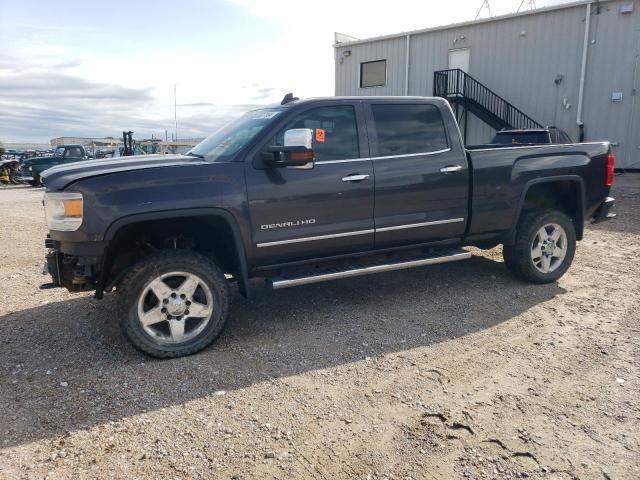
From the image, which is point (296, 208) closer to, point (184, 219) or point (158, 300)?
point (184, 219)

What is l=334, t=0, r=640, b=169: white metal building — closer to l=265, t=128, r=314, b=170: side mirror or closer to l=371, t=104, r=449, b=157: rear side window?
l=371, t=104, r=449, b=157: rear side window

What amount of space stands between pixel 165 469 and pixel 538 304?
154 inches

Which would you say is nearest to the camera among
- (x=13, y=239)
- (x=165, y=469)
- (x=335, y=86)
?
(x=165, y=469)

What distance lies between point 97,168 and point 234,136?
3.94 ft

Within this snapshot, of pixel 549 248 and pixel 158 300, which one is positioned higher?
pixel 549 248

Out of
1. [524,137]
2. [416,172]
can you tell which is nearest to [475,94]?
[524,137]

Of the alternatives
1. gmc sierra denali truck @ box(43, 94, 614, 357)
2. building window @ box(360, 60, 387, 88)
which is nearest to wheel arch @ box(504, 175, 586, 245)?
gmc sierra denali truck @ box(43, 94, 614, 357)

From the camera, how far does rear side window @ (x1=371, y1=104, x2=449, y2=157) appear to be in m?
4.65

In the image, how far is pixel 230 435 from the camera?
9.40 feet

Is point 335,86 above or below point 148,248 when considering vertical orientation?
above

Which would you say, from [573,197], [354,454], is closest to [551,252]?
[573,197]

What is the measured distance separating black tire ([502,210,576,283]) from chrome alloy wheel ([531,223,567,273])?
0.10 ft

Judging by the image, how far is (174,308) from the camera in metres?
3.81

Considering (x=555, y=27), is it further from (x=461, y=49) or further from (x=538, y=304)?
(x=538, y=304)
